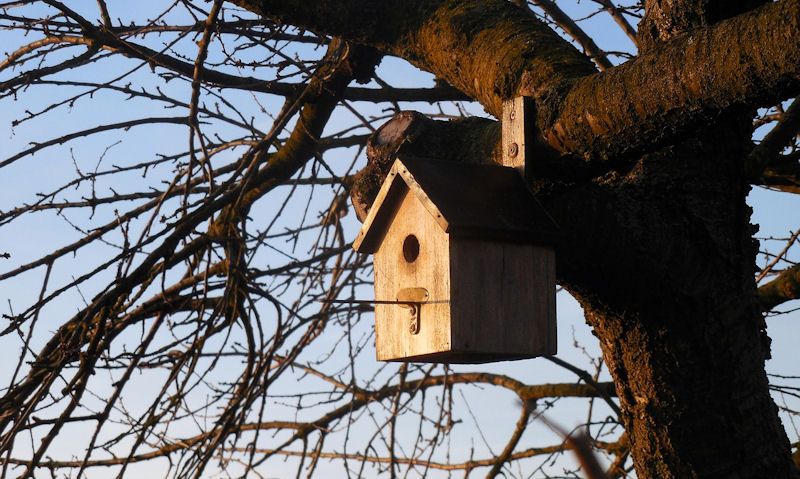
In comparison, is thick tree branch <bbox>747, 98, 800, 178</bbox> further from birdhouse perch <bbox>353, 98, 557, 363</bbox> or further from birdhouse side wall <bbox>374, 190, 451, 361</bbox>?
birdhouse side wall <bbox>374, 190, 451, 361</bbox>

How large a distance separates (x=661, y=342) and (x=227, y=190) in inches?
81.9

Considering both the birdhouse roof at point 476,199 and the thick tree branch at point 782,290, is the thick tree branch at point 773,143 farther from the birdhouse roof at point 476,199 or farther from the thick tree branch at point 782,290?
the birdhouse roof at point 476,199

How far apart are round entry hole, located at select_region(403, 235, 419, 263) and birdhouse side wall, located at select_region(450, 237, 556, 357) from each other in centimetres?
23

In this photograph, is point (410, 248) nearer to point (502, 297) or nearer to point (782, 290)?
point (502, 297)

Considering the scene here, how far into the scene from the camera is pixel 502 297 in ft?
7.50

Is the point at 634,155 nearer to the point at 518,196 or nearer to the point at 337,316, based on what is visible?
the point at 518,196

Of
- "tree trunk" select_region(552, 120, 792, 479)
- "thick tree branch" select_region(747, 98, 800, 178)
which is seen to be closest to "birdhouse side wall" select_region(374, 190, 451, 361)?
"tree trunk" select_region(552, 120, 792, 479)

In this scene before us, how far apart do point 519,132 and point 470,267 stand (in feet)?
1.12

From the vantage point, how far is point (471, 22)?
111 inches

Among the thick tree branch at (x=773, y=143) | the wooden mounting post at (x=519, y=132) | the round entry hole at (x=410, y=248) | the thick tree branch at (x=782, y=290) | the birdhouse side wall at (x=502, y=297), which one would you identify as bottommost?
the birdhouse side wall at (x=502, y=297)

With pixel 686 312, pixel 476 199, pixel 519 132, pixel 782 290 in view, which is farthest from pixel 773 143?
pixel 476 199

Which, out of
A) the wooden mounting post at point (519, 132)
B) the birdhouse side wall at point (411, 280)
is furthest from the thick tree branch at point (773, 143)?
the birdhouse side wall at point (411, 280)

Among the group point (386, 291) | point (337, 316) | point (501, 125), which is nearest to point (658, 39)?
point (501, 125)

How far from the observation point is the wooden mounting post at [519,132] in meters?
2.34
